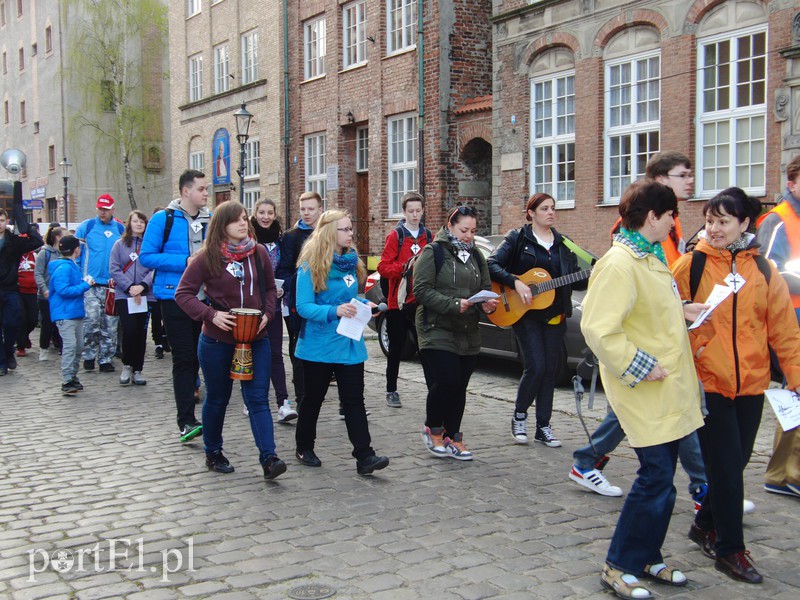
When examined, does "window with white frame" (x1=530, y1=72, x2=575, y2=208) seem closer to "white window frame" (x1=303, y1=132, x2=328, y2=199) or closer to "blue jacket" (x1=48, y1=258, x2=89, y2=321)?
"white window frame" (x1=303, y1=132, x2=328, y2=199)

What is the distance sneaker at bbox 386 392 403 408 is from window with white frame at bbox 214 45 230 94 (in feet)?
80.4

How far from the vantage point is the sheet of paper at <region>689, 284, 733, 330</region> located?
4.24m

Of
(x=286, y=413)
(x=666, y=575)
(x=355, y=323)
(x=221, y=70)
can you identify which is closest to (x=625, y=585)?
(x=666, y=575)

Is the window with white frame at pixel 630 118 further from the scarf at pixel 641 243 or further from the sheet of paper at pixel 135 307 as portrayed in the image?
the scarf at pixel 641 243

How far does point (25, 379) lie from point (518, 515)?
26.5 feet

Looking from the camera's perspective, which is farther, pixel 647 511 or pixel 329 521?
pixel 329 521

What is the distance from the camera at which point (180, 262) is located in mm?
7660

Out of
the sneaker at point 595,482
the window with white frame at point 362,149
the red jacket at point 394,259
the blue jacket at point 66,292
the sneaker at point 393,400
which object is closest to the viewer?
the sneaker at point 595,482

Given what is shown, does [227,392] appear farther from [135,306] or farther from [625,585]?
[135,306]

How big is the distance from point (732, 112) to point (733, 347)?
1134 cm

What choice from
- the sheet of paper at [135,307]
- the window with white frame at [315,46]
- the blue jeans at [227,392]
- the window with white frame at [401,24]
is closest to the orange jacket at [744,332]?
the blue jeans at [227,392]

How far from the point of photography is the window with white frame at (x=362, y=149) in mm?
25636

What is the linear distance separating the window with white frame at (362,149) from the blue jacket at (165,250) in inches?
717

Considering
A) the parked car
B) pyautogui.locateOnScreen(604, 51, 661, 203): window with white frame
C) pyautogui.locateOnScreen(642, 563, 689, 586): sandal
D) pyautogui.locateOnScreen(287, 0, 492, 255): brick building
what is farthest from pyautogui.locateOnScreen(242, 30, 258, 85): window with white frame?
pyautogui.locateOnScreen(642, 563, 689, 586): sandal
